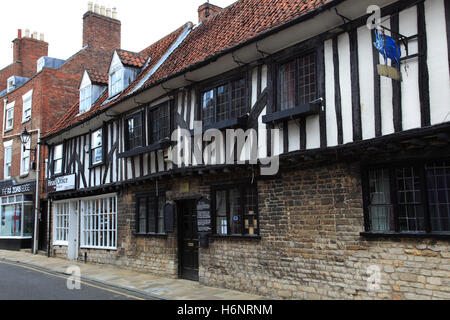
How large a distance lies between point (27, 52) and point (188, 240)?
2284cm

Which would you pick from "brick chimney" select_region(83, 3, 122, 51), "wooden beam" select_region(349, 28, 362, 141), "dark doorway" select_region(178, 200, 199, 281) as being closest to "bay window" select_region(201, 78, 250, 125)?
"dark doorway" select_region(178, 200, 199, 281)

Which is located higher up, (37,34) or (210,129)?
(37,34)

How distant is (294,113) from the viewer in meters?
8.40

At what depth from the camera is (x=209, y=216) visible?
1080 centimetres

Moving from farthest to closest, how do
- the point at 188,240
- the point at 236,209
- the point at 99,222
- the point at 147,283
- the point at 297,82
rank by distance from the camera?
the point at 99,222
the point at 188,240
the point at 147,283
the point at 236,209
the point at 297,82

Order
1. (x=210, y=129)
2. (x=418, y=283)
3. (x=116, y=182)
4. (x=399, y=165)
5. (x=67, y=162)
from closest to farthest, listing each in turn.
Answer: (x=418, y=283) → (x=399, y=165) → (x=210, y=129) → (x=116, y=182) → (x=67, y=162)

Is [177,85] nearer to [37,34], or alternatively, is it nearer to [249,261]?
[249,261]

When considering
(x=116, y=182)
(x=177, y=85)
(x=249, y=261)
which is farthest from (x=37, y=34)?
(x=249, y=261)

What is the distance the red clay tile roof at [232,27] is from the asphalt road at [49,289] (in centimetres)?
582

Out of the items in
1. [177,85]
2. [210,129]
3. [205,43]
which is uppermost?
[205,43]

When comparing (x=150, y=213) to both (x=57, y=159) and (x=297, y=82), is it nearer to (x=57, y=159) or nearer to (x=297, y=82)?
(x=297, y=82)

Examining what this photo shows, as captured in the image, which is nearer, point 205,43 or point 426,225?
point 426,225

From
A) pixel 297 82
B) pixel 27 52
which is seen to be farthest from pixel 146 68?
pixel 27 52

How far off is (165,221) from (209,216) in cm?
205
